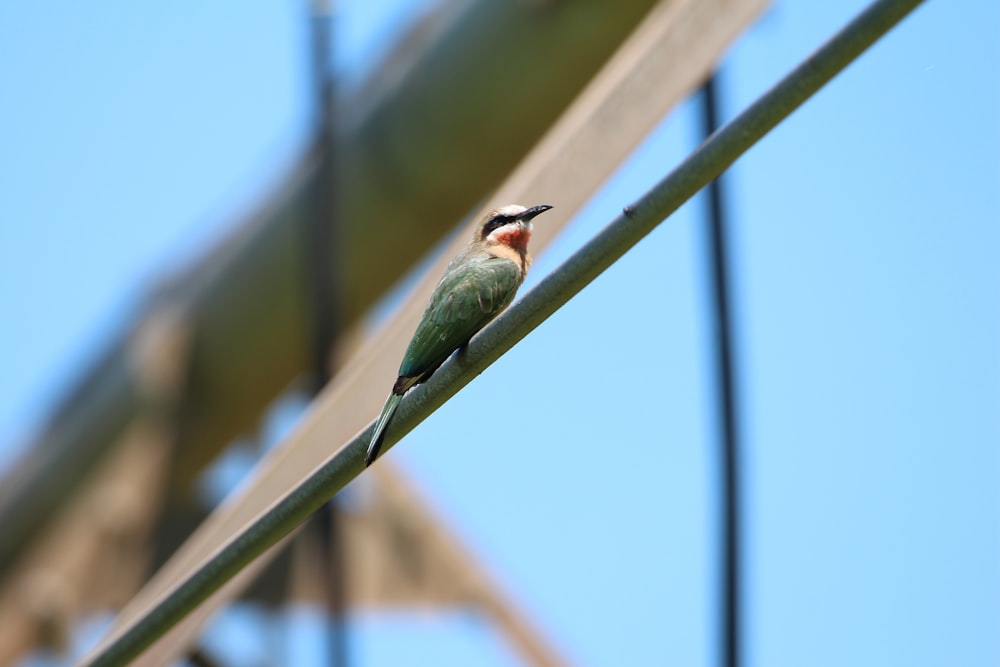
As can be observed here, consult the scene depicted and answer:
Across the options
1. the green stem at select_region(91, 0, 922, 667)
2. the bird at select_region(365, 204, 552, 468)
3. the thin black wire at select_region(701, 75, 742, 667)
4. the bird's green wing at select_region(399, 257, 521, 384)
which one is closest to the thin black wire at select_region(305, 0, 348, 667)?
the thin black wire at select_region(701, 75, 742, 667)

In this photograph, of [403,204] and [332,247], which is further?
[403,204]

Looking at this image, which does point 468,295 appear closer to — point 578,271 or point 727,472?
point 578,271

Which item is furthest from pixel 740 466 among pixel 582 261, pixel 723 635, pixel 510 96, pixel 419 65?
pixel 582 261

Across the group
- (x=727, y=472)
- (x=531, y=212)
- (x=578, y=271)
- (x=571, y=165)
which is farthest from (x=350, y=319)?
(x=578, y=271)

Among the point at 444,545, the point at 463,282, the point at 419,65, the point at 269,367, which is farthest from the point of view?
the point at 444,545

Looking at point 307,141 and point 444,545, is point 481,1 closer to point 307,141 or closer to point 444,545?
point 307,141

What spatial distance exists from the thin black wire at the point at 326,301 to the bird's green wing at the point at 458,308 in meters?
1.86

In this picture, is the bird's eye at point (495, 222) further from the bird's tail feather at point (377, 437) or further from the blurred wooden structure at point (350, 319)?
the bird's tail feather at point (377, 437)

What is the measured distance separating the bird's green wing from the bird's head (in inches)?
7.5

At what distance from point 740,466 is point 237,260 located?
2588 millimetres

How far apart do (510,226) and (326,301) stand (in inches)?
66.9

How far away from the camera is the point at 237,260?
6480 millimetres

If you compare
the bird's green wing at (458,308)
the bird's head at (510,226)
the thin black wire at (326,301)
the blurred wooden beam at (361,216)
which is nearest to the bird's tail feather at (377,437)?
the bird's green wing at (458,308)

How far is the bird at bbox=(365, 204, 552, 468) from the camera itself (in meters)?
3.16
